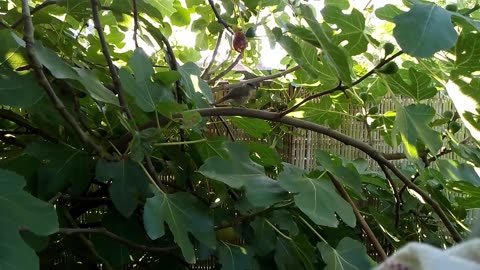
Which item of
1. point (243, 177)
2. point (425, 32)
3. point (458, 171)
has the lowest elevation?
point (458, 171)

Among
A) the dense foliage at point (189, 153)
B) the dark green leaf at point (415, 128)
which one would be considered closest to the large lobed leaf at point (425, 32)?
the dense foliage at point (189, 153)

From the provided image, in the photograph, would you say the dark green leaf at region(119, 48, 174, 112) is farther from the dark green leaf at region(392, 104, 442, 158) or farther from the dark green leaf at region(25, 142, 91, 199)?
the dark green leaf at region(392, 104, 442, 158)

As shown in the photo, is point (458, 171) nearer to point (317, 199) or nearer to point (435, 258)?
point (317, 199)

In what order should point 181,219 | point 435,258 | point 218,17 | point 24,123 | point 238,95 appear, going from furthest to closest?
1. point 238,95
2. point 218,17
3. point 24,123
4. point 181,219
5. point 435,258

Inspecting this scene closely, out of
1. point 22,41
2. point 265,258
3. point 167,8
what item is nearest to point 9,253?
point 22,41

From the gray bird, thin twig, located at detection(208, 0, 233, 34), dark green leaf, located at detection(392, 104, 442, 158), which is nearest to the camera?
dark green leaf, located at detection(392, 104, 442, 158)

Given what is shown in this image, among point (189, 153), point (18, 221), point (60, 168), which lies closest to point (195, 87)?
point (189, 153)

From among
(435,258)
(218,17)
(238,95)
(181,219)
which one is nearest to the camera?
(435,258)

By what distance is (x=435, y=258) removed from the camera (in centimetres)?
14

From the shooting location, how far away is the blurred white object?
0.14 m

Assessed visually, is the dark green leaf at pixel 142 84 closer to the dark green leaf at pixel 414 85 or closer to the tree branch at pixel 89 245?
the tree branch at pixel 89 245

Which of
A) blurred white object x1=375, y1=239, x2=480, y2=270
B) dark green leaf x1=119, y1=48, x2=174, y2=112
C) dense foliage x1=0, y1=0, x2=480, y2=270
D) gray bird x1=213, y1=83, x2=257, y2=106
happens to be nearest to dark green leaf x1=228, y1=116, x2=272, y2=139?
dense foliage x1=0, y1=0, x2=480, y2=270

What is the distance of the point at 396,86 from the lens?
63cm

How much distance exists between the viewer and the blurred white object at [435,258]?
142 millimetres
